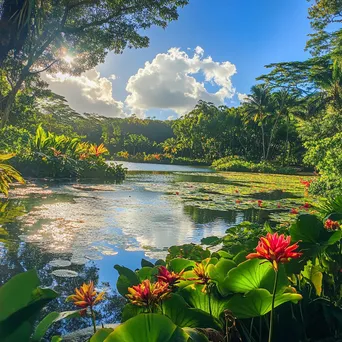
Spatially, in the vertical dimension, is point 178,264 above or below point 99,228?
above

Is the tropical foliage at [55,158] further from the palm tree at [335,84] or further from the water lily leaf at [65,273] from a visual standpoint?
the palm tree at [335,84]

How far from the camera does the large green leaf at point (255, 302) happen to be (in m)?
0.87

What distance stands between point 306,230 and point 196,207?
5.68 metres

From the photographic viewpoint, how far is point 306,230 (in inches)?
50.8

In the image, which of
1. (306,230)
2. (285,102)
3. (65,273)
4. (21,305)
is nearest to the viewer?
(21,305)

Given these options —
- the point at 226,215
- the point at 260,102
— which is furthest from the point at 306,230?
the point at 260,102

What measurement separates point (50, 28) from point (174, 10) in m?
2.97

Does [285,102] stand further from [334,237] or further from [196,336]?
[196,336]

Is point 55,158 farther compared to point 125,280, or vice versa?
point 55,158

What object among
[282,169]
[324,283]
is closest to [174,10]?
[324,283]

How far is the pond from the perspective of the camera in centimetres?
281

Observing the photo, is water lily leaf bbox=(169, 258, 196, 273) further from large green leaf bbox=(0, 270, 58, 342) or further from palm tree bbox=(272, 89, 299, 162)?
palm tree bbox=(272, 89, 299, 162)

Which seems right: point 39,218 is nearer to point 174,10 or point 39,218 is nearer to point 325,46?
point 174,10

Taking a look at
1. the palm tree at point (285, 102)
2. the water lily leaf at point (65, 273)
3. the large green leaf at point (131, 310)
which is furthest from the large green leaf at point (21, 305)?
the palm tree at point (285, 102)
